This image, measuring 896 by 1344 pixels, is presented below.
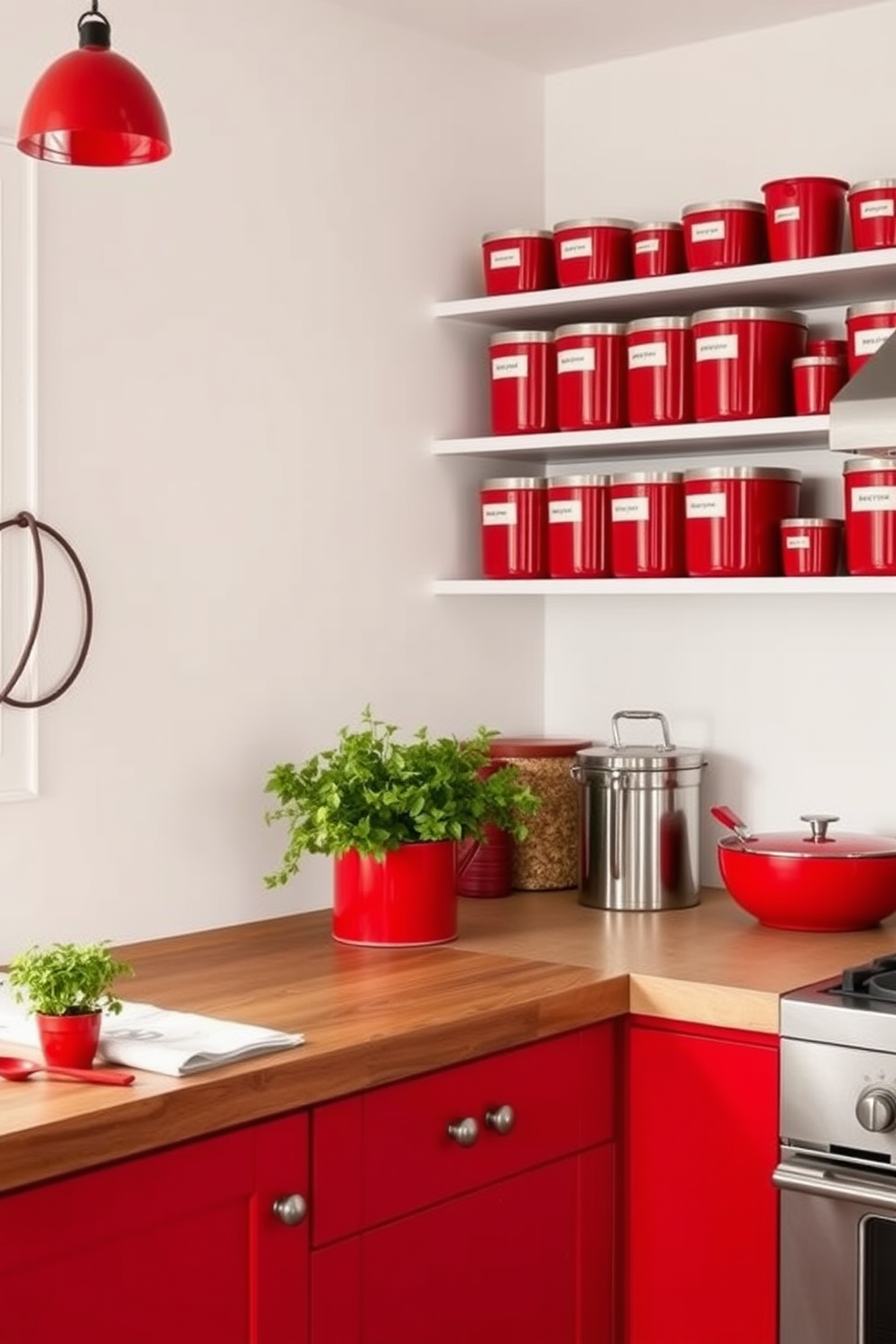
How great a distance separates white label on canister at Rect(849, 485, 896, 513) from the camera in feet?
9.45

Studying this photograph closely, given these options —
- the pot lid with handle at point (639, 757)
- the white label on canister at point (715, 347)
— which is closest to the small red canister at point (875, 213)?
the white label on canister at point (715, 347)

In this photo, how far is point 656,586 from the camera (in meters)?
3.13

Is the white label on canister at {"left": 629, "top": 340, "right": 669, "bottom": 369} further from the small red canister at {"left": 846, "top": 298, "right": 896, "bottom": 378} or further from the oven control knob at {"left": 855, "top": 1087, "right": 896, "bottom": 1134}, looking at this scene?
the oven control knob at {"left": 855, "top": 1087, "right": 896, "bottom": 1134}

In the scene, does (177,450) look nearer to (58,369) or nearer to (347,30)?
(58,369)

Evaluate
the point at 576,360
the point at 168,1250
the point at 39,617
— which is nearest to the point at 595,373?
the point at 576,360

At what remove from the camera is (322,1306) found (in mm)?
2191

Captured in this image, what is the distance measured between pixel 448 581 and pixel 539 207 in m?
0.80

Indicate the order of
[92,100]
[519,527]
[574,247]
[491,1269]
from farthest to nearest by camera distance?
[519,527] < [574,247] < [491,1269] < [92,100]

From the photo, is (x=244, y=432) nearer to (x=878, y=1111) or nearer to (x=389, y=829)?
(x=389, y=829)

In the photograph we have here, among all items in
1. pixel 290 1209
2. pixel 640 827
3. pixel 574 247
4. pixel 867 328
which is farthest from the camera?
pixel 574 247

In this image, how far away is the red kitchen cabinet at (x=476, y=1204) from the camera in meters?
2.22

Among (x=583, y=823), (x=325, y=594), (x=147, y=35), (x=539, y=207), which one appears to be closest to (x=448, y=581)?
(x=325, y=594)

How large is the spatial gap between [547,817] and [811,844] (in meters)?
0.56

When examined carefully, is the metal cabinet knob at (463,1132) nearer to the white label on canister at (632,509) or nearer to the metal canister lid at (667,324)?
the white label on canister at (632,509)
